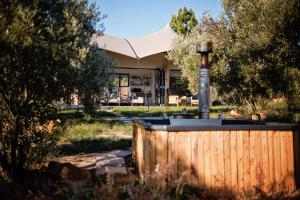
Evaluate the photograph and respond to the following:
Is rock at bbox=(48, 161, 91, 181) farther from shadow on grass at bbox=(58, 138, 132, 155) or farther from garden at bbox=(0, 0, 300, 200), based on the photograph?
shadow on grass at bbox=(58, 138, 132, 155)

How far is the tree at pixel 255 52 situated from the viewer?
881cm

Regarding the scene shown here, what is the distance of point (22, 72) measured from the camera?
15.2ft

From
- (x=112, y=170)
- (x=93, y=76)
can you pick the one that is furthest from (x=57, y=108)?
(x=112, y=170)

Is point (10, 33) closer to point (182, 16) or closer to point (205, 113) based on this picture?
point (205, 113)

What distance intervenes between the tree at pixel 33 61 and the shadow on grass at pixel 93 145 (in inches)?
89.8

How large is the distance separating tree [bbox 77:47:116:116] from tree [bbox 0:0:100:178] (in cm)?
20

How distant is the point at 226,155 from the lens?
5004 millimetres

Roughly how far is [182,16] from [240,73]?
968 inches

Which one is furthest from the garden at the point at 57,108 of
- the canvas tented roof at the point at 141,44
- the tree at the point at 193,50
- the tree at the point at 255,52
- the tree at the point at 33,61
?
the canvas tented roof at the point at 141,44

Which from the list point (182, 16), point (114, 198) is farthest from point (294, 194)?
point (182, 16)

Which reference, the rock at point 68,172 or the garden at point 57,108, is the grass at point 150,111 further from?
the rock at point 68,172

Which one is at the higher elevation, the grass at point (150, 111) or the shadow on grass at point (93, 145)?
the grass at point (150, 111)

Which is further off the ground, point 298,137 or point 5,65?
point 5,65

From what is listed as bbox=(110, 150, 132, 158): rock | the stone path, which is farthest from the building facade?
→ the stone path
